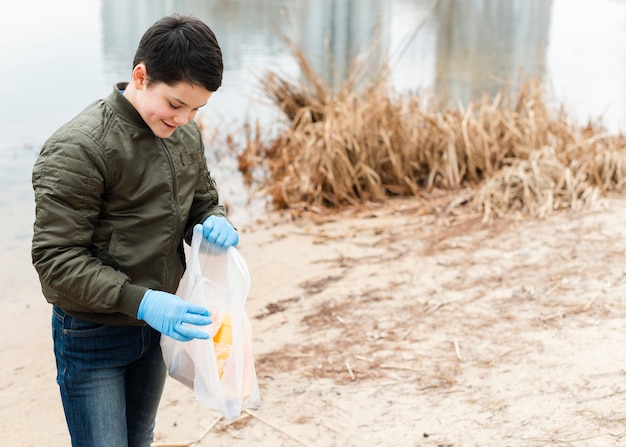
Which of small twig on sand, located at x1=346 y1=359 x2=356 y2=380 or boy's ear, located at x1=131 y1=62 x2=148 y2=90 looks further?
small twig on sand, located at x1=346 y1=359 x2=356 y2=380

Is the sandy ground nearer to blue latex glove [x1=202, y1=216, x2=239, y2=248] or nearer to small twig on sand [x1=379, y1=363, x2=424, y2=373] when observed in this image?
small twig on sand [x1=379, y1=363, x2=424, y2=373]

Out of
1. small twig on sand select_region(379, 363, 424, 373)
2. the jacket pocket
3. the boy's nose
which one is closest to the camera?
the boy's nose

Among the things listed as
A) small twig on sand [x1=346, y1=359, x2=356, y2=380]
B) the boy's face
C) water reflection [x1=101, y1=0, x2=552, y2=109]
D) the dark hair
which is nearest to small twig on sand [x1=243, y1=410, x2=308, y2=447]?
small twig on sand [x1=346, y1=359, x2=356, y2=380]

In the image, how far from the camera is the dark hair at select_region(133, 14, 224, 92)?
1814mm

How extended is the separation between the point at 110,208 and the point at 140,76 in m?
0.34

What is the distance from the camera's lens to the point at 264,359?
12.0 ft

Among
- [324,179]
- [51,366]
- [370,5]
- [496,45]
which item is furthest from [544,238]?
[370,5]

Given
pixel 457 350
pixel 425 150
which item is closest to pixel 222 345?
pixel 457 350

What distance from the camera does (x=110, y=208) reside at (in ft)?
6.22

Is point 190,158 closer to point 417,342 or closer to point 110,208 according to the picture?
point 110,208

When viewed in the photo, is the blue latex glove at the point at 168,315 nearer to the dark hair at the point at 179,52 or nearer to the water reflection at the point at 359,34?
A: the dark hair at the point at 179,52

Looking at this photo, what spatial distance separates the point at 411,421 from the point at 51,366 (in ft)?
6.70

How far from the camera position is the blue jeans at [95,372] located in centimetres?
198

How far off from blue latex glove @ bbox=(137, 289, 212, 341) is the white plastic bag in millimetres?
202
